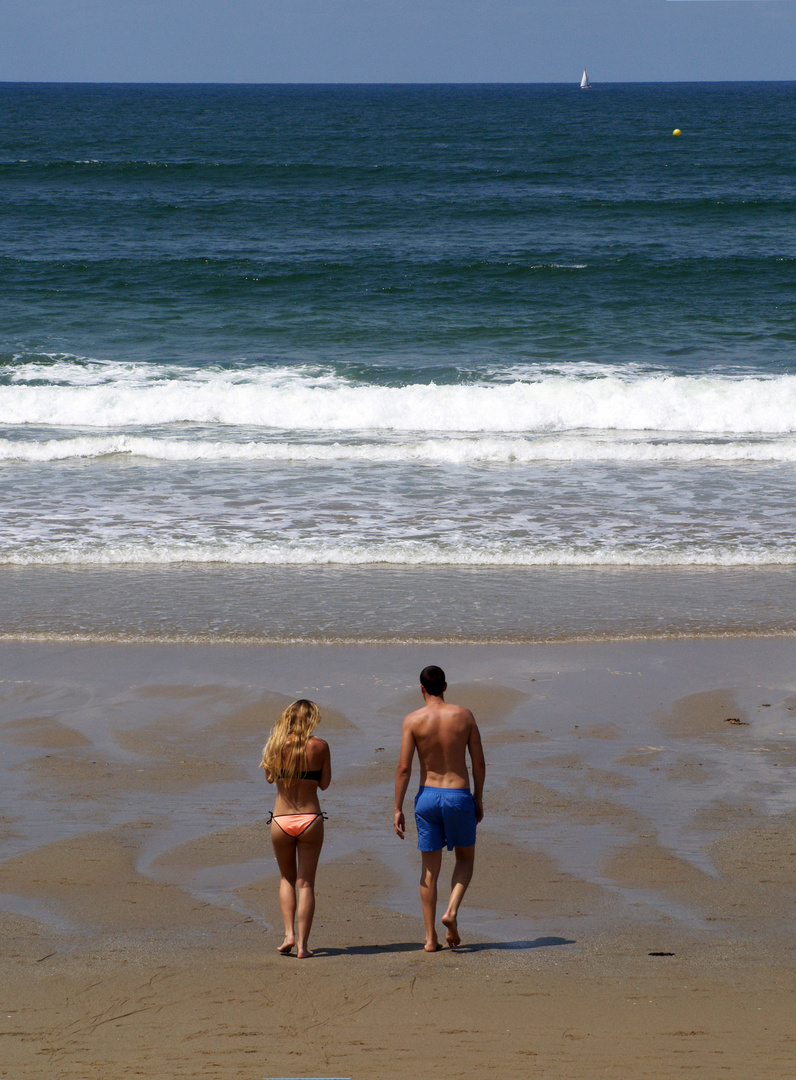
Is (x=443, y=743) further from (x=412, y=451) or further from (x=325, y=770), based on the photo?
(x=412, y=451)

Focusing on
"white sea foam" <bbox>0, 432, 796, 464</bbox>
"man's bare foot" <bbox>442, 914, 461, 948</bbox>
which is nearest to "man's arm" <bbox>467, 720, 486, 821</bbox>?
"man's bare foot" <bbox>442, 914, 461, 948</bbox>

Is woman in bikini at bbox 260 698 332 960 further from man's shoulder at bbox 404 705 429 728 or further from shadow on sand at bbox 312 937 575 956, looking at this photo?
man's shoulder at bbox 404 705 429 728

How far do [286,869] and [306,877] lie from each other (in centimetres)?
12

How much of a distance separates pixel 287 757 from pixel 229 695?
2.74m

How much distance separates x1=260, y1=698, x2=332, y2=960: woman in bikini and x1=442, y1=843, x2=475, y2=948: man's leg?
0.61 meters

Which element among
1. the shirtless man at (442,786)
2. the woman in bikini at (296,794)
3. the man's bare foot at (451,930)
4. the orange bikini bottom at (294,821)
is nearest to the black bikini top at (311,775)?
the woman in bikini at (296,794)

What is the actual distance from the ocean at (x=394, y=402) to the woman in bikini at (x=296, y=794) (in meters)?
3.68

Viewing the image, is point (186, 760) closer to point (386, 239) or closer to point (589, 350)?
point (589, 350)

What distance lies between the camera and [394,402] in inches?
702

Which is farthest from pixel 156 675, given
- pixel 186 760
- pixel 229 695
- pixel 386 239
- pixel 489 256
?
pixel 386 239

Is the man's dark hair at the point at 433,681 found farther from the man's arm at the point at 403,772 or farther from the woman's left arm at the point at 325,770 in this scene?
the woman's left arm at the point at 325,770

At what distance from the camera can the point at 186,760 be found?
6.51 metres

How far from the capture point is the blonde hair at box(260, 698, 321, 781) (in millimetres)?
4762

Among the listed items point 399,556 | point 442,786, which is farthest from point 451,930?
point 399,556
